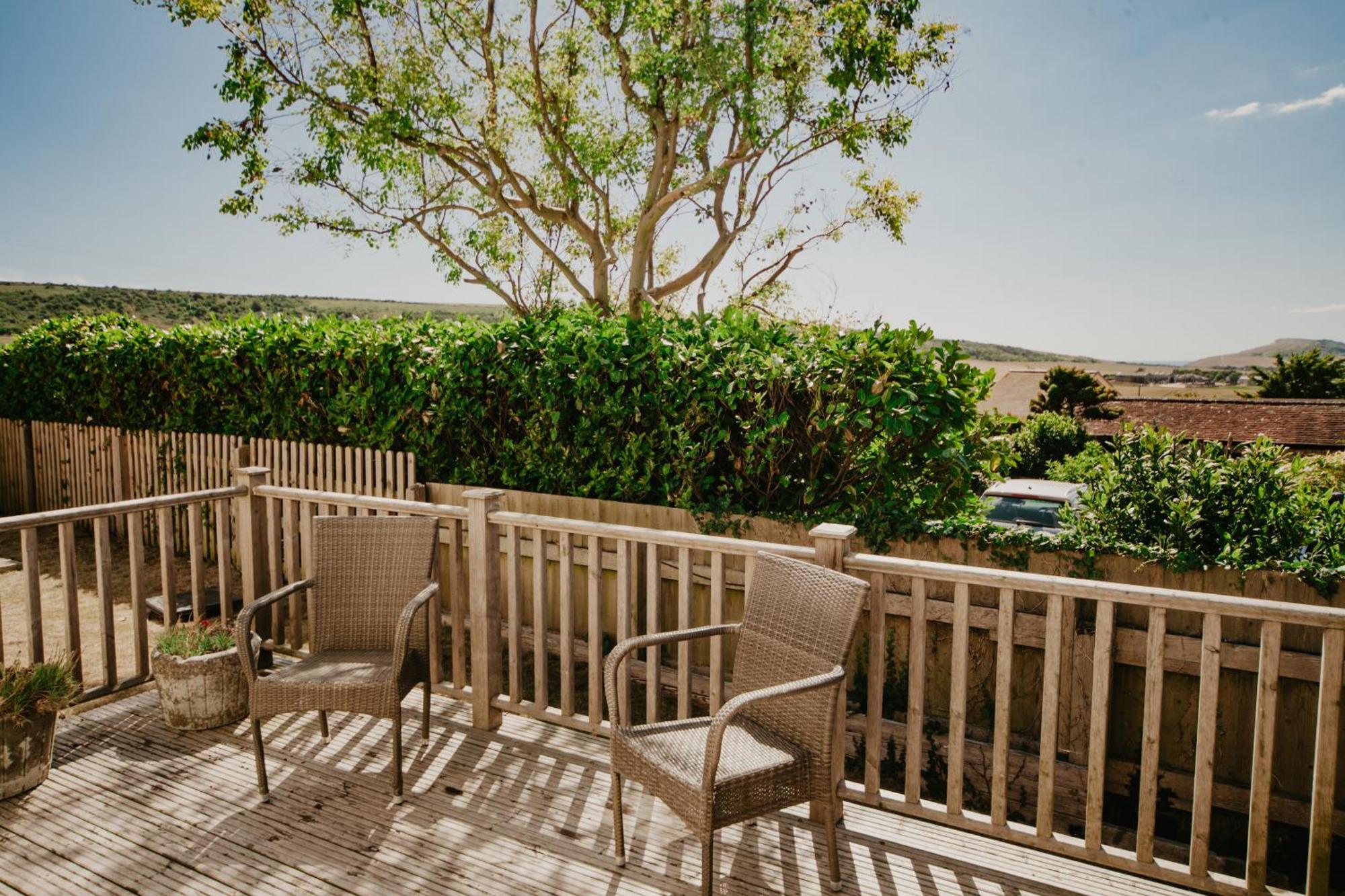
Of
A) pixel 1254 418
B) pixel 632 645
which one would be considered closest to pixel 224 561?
pixel 632 645

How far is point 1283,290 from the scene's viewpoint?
2753cm

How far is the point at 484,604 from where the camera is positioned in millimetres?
3496

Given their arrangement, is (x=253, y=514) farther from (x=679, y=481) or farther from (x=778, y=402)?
(x=778, y=402)

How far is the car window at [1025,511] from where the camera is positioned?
6379mm

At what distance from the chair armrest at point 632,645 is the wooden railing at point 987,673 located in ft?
0.79

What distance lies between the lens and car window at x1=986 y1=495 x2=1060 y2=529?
6.38 m

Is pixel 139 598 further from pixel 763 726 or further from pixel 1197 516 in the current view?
pixel 1197 516

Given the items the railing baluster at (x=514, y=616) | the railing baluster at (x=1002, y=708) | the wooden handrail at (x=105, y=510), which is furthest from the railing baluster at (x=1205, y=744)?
the wooden handrail at (x=105, y=510)

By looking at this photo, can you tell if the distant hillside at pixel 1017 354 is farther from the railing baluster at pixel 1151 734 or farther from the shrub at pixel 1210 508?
the railing baluster at pixel 1151 734

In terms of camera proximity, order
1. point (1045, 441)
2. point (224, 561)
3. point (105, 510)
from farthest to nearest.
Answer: point (1045, 441)
point (224, 561)
point (105, 510)

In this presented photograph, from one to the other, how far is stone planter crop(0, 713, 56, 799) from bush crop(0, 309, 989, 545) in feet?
9.47

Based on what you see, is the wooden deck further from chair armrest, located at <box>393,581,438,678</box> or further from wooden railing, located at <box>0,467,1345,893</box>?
chair armrest, located at <box>393,581,438,678</box>

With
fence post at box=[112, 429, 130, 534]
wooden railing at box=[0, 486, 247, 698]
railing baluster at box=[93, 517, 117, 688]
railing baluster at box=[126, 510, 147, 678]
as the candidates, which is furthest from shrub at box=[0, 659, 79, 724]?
fence post at box=[112, 429, 130, 534]

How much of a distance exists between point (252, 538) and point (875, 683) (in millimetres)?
3495
